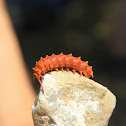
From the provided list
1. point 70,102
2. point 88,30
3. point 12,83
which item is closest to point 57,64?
point 70,102

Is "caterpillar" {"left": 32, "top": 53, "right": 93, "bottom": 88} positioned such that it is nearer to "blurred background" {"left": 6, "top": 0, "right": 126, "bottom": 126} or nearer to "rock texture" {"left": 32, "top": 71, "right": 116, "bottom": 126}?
"rock texture" {"left": 32, "top": 71, "right": 116, "bottom": 126}

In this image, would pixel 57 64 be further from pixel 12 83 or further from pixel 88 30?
pixel 88 30

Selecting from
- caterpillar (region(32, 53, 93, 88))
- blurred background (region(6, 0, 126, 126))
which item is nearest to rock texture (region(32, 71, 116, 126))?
caterpillar (region(32, 53, 93, 88))

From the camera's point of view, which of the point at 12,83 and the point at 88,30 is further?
the point at 88,30

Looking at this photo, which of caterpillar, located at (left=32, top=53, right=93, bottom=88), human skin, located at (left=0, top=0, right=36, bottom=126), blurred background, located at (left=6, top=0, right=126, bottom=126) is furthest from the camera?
blurred background, located at (left=6, top=0, right=126, bottom=126)

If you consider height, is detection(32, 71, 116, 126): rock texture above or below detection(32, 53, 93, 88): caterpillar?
below

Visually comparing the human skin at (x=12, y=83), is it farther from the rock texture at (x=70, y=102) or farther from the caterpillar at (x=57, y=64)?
the caterpillar at (x=57, y=64)

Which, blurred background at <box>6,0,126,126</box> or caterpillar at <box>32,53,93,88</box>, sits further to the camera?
blurred background at <box>6,0,126,126</box>
